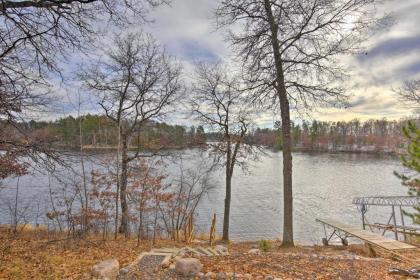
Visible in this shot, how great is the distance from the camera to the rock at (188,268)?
5.69m

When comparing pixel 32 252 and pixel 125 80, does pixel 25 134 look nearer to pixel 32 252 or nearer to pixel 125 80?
pixel 32 252

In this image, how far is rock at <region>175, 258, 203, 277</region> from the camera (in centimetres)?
569

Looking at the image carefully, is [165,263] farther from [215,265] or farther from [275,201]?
[275,201]

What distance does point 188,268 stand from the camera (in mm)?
5715

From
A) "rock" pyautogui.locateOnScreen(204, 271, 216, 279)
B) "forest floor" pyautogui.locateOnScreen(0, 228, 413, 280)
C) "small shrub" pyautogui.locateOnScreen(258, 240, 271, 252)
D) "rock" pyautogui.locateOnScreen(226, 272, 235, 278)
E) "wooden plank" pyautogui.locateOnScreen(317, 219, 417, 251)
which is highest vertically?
"rock" pyautogui.locateOnScreen(226, 272, 235, 278)

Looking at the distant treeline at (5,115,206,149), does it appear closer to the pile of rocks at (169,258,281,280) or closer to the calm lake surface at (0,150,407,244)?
the calm lake surface at (0,150,407,244)

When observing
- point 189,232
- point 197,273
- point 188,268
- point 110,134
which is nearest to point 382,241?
point 197,273

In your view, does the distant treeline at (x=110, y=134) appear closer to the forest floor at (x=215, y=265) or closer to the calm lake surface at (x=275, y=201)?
the calm lake surface at (x=275, y=201)

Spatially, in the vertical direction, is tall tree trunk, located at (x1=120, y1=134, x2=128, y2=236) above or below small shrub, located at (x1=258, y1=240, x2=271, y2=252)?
above

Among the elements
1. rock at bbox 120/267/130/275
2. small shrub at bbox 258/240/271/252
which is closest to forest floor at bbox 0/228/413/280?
rock at bbox 120/267/130/275

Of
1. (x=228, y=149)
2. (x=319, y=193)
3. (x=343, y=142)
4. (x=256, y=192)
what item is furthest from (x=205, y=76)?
(x=343, y=142)

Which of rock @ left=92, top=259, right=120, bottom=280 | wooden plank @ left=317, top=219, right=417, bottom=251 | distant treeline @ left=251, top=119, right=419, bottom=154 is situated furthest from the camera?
distant treeline @ left=251, top=119, right=419, bottom=154

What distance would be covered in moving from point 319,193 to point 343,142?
82.8 metres

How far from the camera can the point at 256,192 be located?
1138 inches
